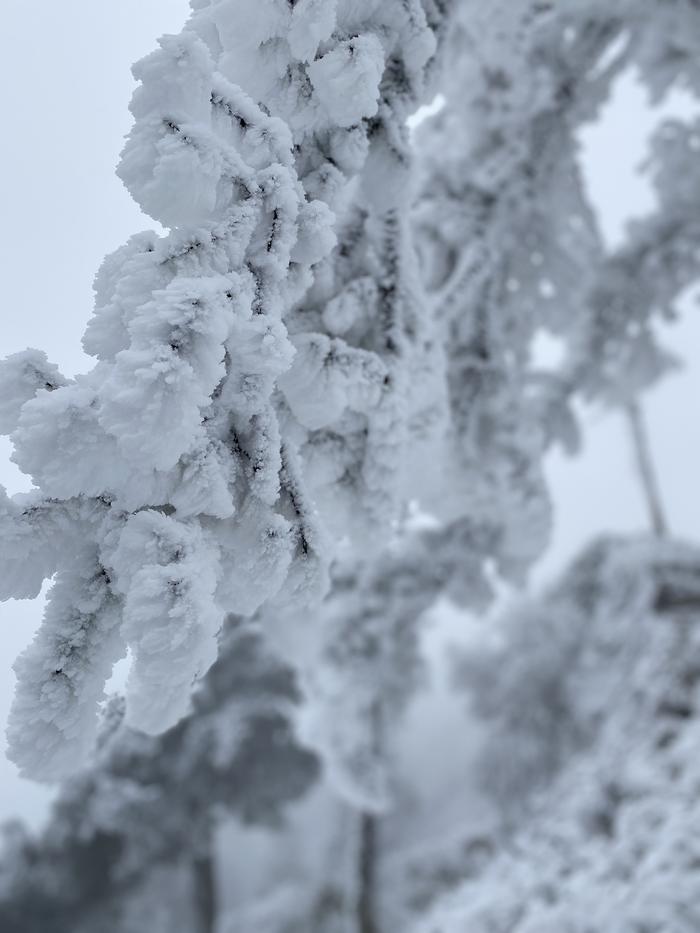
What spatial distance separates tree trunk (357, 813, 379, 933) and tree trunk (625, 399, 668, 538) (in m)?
6.29

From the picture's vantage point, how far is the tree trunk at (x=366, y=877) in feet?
28.3

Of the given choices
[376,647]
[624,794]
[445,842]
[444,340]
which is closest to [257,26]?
[444,340]

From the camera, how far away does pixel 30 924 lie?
1222cm

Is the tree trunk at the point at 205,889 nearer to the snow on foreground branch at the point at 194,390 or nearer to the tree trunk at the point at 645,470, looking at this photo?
the tree trunk at the point at 645,470

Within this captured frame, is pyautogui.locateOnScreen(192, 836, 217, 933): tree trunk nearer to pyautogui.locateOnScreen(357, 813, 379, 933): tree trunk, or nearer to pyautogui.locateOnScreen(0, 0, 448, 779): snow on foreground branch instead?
pyautogui.locateOnScreen(357, 813, 379, 933): tree trunk

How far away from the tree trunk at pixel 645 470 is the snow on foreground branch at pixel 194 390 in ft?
35.5

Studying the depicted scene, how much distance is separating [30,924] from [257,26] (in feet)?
49.4

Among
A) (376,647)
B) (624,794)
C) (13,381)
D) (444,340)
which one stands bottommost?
(13,381)

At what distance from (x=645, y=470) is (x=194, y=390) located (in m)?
13.9

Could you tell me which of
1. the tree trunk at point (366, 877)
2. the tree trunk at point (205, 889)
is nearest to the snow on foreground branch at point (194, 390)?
the tree trunk at point (366, 877)

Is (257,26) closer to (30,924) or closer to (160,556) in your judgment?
(160,556)

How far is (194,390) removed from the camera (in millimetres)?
995

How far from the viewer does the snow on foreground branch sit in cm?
100

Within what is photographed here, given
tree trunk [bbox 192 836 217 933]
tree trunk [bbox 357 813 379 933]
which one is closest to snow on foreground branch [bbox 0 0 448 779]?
tree trunk [bbox 357 813 379 933]
